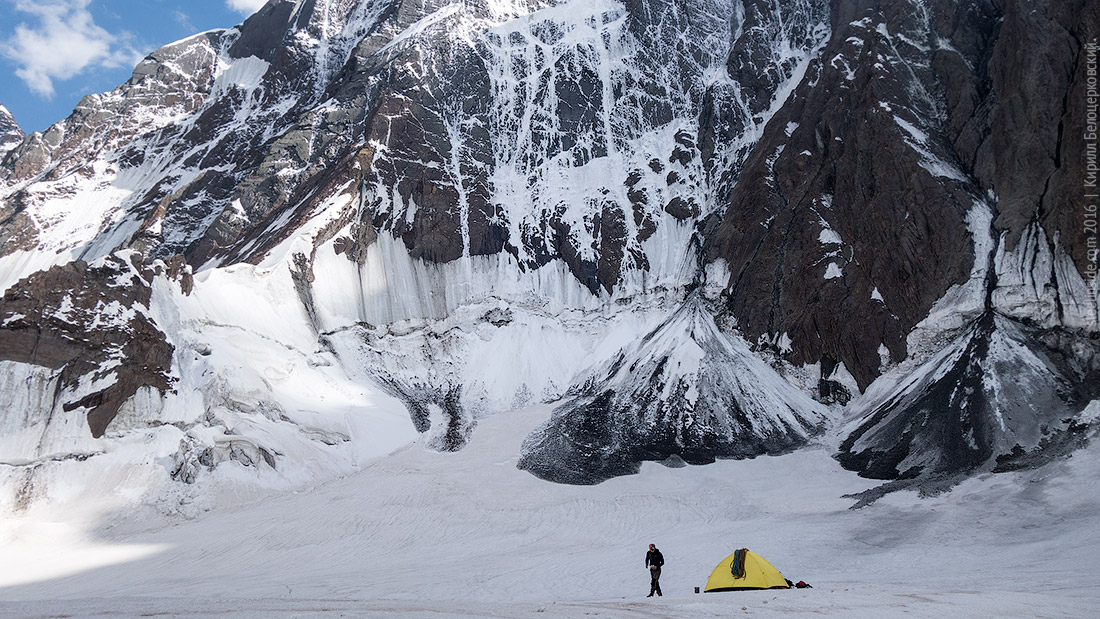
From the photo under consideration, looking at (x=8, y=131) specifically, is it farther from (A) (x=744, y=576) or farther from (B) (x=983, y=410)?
(A) (x=744, y=576)

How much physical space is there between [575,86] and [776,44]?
20350mm

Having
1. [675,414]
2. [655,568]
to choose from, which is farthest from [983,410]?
[655,568]

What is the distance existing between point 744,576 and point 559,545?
43.3ft

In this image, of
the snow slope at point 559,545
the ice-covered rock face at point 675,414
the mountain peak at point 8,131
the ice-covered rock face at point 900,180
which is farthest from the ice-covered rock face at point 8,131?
the ice-covered rock face at point 900,180

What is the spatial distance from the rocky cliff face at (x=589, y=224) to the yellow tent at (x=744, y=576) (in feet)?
65.2

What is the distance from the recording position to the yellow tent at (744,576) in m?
16.8

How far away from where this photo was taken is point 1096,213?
123 feet

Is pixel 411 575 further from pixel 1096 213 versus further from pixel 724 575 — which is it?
pixel 1096 213

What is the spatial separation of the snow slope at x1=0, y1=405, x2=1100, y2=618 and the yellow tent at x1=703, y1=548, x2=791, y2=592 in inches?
45.5

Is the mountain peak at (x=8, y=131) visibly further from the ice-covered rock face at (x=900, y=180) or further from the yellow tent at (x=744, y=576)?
the yellow tent at (x=744, y=576)

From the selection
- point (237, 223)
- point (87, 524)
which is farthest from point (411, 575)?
point (237, 223)

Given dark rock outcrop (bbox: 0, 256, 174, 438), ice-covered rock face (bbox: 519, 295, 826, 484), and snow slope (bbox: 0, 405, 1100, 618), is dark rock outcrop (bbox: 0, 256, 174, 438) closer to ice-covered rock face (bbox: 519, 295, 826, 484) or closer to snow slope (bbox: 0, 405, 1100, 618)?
snow slope (bbox: 0, 405, 1100, 618)

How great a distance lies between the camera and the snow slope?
1459 centimetres

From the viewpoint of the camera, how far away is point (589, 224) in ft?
215
